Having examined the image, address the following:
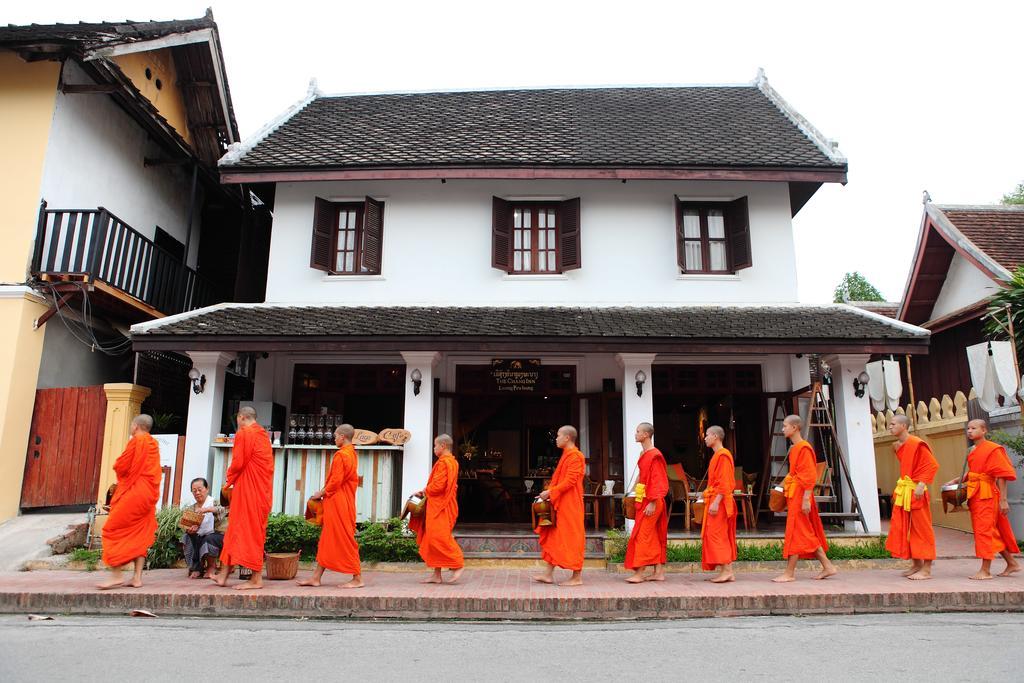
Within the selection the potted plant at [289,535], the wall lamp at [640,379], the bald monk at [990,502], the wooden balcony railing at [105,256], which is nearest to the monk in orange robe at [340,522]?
the potted plant at [289,535]

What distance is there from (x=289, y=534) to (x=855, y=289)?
1733 inches

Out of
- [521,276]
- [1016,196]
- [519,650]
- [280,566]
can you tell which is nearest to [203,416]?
[280,566]

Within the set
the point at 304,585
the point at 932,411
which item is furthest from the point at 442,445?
the point at 932,411

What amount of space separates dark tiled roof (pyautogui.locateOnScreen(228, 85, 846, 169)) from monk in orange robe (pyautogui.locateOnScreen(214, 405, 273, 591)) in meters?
5.51

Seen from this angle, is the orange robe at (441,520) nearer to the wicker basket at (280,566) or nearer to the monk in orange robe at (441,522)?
the monk in orange robe at (441,522)

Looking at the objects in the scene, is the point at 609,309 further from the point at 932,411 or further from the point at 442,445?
the point at 932,411

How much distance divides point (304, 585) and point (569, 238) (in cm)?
661

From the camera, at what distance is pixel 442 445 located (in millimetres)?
8258

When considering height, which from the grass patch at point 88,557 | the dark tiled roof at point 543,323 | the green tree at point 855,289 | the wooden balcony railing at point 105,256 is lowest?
Answer: the grass patch at point 88,557

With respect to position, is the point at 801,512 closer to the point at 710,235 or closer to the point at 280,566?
the point at 710,235

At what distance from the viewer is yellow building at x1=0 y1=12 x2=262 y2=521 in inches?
412

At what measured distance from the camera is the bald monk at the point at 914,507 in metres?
8.15

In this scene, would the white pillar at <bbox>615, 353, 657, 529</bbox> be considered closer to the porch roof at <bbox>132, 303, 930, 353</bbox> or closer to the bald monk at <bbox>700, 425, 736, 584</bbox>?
the porch roof at <bbox>132, 303, 930, 353</bbox>

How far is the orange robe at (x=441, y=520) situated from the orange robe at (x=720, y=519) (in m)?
2.74
